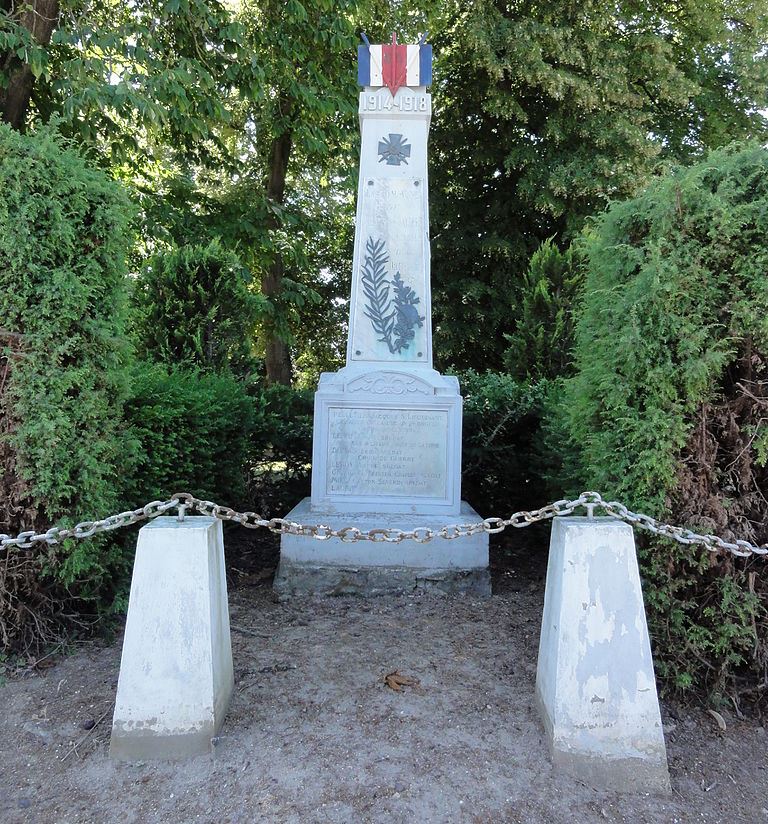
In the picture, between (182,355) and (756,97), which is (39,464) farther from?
(756,97)

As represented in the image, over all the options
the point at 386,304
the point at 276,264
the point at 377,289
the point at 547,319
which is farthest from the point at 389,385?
the point at 276,264

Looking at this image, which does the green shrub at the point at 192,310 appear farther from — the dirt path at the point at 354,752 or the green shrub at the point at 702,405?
the green shrub at the point at 702,405

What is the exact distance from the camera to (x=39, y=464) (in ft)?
9.89

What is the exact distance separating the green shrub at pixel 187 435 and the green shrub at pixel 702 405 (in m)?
2.65

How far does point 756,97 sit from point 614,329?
12.1 meters

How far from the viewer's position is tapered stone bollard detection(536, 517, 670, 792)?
227 centimetres

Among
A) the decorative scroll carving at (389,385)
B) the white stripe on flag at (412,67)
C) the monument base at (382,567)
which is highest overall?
the white stripe on flag at (412,67)

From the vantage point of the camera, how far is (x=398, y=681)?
294cm

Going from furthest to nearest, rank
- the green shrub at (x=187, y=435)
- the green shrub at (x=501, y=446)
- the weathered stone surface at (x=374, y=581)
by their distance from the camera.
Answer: the green shrub at (x=501, y=446), the weathered stone surface at (x=374, y=581), the green shrub at (x=187, y=435)

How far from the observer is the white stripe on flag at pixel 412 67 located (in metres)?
4.93

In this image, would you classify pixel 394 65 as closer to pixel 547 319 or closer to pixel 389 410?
pixel 389 410

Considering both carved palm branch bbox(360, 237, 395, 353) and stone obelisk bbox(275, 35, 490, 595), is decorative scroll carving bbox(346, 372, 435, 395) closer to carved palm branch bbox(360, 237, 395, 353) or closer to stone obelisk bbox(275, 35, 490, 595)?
stone obelisk bbox(275, 35, 490, 595)

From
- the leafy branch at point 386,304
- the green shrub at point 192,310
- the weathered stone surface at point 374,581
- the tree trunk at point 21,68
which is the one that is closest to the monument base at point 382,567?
the weathered stone surface at point 374,581

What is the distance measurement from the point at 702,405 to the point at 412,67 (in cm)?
367
